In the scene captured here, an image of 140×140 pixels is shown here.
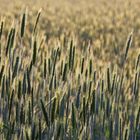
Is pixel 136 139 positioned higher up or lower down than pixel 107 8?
lower down

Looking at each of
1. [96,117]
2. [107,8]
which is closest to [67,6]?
[107,8]

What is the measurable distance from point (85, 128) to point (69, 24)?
11.1 feet

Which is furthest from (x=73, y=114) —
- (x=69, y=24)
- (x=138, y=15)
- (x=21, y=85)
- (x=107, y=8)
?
(x=107, y=8)

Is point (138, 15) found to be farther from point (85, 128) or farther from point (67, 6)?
point (85, 128)

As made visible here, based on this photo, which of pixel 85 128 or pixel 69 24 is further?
pixel 69 24

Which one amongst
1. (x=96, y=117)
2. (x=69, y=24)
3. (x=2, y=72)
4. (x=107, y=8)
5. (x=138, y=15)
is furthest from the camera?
(x=107, y=8)

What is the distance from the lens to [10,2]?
598 centimetres

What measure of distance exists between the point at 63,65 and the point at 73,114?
0.48ft

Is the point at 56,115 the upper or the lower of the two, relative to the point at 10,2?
lower

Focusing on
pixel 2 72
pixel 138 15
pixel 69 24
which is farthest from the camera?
pixel 138 15

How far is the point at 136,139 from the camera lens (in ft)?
4.25

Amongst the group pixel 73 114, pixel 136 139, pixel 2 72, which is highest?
pixel 2 72

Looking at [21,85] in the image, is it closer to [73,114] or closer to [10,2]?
[73,114]

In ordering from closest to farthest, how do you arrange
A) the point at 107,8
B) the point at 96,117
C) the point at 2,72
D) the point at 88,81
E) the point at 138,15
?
the point at 2,72
the point at 88,81
the point at 96,117
the point at 138,15
the point at 107,8
